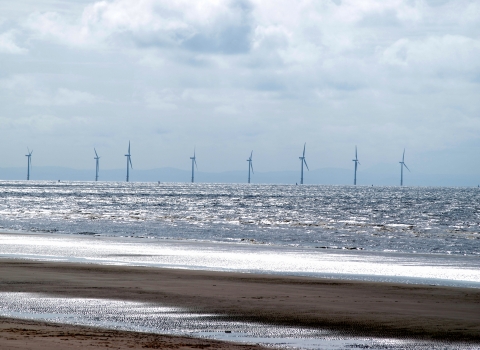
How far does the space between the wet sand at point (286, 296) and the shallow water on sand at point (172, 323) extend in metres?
0.70

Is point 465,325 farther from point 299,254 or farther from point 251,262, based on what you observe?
point 299,254

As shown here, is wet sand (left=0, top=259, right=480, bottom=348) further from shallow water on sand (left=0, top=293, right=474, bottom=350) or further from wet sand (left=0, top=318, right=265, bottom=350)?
shallow water on sand (left=0, top=293, right=474, bottom=350)

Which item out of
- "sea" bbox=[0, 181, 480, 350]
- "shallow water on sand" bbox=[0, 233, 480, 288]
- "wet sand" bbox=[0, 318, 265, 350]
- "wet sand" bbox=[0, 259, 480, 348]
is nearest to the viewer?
"wet sand" bbox=[0, 318, 265, 350]

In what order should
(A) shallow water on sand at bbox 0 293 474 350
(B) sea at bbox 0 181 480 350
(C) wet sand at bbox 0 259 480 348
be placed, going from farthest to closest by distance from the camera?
1. (C) wet sand at bbox 0 259 480 348
2. (B) sea at bbox 0 181 480 350
3. (A) shallow water on sand at bbox 0 293 474 350

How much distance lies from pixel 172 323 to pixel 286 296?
5719 mm

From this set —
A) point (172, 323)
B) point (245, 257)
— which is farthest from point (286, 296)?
point (245, 257)

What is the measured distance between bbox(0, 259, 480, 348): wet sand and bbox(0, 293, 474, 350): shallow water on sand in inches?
27.6

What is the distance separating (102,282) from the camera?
2497cm

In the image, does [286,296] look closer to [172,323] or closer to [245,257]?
[172,323]

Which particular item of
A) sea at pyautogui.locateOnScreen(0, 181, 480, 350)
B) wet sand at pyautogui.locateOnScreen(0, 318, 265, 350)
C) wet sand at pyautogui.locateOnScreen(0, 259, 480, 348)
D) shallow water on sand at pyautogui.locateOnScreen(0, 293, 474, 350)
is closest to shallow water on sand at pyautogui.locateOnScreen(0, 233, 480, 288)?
sea at pyautogui.locateOnScreen(0, 181, 480, 350)

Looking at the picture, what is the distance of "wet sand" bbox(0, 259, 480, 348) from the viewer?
1750cm

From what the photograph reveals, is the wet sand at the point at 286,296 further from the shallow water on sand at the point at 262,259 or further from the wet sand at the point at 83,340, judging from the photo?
the shallow water on sand at the point at 262,259

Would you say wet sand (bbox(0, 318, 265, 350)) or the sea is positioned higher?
wet sand (bbox(0, 318, 265, 350))

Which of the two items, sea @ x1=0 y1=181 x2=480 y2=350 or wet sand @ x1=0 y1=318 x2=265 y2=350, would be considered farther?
sea @ x1=0 y1=181 x2=480 y2=350
